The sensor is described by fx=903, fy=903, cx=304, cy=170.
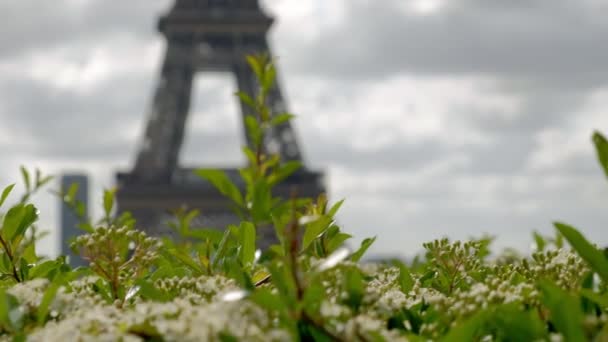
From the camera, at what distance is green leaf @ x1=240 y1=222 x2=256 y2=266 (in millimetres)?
2371

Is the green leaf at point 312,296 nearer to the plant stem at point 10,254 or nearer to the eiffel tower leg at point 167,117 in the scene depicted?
the plant stem at point 10,254

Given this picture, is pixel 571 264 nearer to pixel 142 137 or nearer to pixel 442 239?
pixel 442 239

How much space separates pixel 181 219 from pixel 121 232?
3.11 m

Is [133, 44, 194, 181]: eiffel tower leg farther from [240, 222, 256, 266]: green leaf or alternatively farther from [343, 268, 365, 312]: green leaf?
[343, 268, 365, 312]: green leaf

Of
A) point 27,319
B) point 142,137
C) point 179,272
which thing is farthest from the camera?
point 142,137

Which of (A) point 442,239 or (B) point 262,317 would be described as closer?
(B) point 262,317

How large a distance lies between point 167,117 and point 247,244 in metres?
37.0

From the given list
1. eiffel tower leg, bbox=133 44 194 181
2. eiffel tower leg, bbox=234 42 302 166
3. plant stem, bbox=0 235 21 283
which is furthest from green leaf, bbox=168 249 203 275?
eiffel tower leg, bbox=133 44 194 181

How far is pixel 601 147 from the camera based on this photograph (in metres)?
1.59

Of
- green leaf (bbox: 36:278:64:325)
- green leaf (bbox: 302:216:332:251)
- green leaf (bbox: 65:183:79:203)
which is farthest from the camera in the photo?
green leaf (bbox: 65:183:79:203)

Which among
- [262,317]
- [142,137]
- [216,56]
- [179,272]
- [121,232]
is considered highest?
[262,317]

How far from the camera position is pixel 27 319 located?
1.76m

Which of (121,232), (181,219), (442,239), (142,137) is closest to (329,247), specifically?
(442,239)

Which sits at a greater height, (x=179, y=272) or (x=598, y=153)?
(x=598, y=153)
